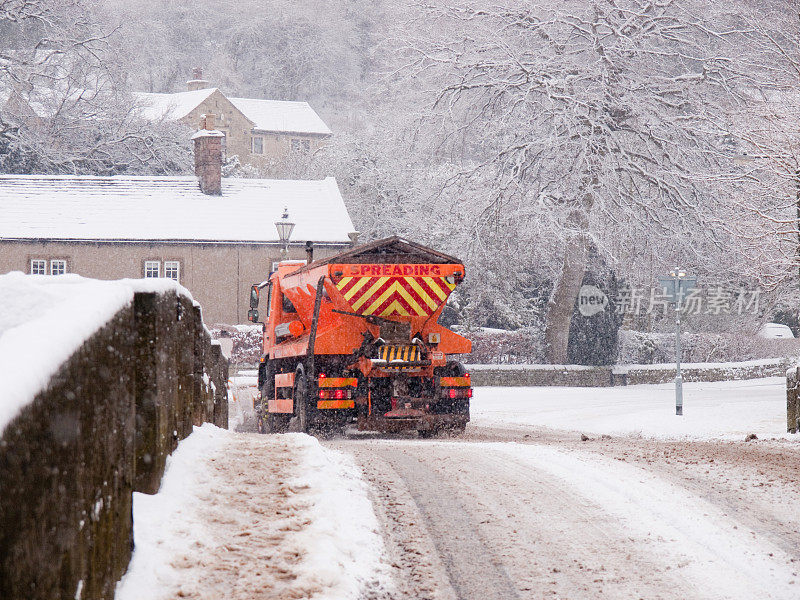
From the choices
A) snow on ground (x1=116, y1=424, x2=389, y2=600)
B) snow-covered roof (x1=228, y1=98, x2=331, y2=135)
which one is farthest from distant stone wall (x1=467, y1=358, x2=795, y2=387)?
snow-covered roof (x1=228, y1=98, x2=331, y2=135)

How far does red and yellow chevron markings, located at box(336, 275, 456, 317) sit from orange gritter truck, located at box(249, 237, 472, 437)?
15 millimetres

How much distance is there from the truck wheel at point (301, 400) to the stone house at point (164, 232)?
2502cm

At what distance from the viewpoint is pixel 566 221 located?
28.8 m

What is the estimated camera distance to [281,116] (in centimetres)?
9019

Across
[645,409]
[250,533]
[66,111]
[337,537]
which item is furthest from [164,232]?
[250,533]

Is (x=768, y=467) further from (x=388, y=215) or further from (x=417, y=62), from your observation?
(x=388, y=215)

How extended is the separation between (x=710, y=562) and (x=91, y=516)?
385cm

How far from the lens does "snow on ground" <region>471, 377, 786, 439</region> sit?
1628 centimetres

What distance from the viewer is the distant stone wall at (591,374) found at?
32.1 meters

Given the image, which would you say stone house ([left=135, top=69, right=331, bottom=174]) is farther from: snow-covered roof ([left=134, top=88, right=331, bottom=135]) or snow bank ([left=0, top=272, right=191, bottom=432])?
snow bank ([left=0, top=272, right=191, bottom=432])

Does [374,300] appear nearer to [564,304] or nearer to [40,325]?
[40,325]

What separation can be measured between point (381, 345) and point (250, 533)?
30.0ft

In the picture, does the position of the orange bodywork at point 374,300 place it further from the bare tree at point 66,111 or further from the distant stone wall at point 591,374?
the bare tree at point 66,111

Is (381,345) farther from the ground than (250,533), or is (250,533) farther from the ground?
(381,345)
